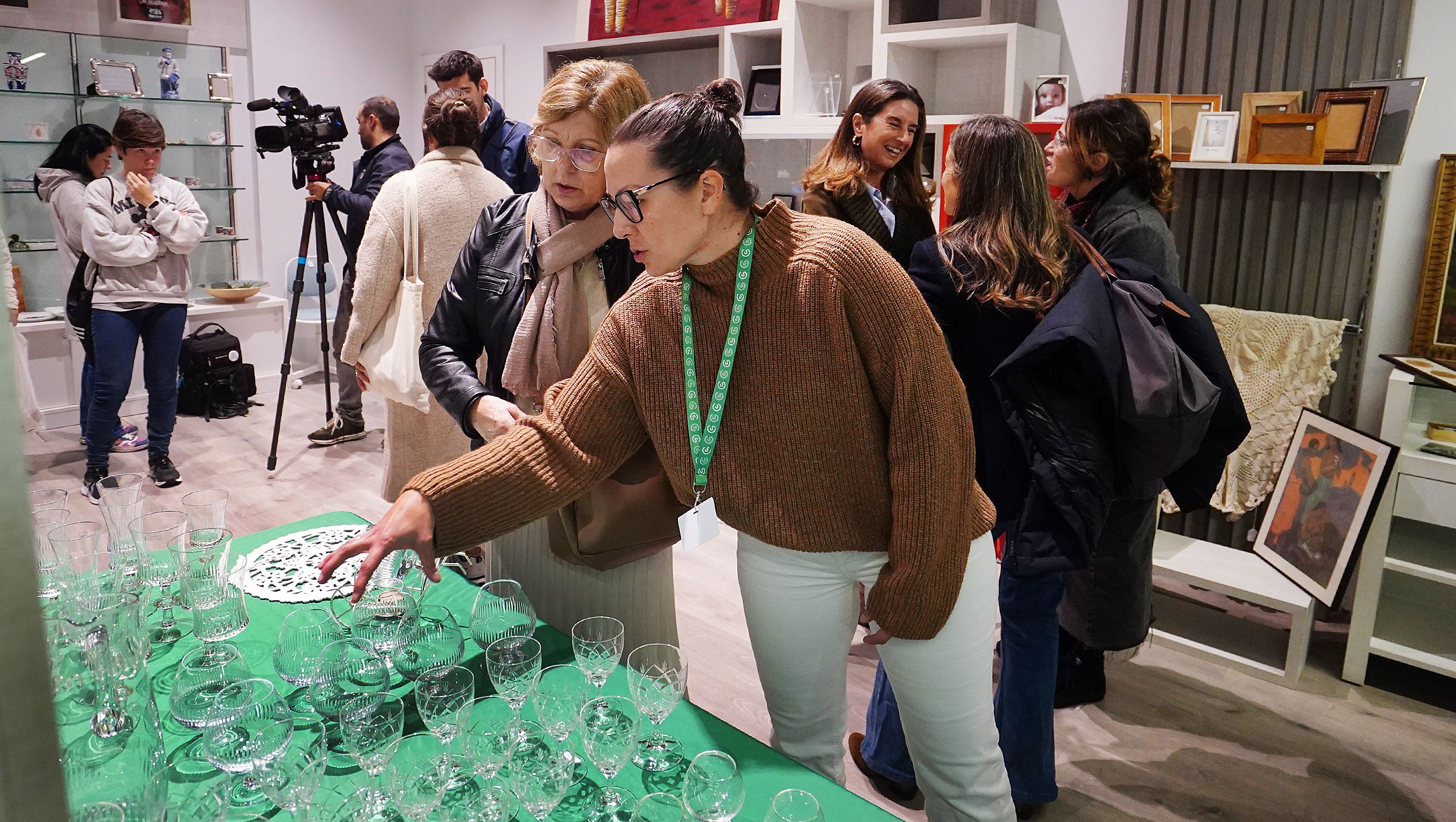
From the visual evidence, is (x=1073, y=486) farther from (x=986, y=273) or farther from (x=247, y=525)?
(x=247, y=525)

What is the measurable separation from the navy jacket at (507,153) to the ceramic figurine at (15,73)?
10.6 ft

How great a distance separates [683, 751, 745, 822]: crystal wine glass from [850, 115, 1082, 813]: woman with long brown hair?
1.10 m

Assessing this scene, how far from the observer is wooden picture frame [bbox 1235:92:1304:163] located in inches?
129

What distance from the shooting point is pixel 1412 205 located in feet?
10.6

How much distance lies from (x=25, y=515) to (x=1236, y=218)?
3817mm

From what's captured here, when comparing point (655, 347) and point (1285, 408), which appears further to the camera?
point (1285, 408)

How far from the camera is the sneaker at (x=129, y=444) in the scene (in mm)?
5344

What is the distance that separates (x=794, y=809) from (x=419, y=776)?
0.42 metres

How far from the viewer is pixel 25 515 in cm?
36

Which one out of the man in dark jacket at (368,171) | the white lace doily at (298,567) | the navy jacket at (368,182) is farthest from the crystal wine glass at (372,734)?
the navy jacket at (368,182)

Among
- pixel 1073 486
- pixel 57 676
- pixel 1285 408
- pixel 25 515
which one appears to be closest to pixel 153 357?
pixel 57 676

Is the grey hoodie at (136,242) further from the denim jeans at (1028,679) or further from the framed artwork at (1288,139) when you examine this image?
the framed artwork at (1288,139)

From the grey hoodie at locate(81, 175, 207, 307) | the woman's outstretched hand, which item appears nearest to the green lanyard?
the woman's outstretched hand

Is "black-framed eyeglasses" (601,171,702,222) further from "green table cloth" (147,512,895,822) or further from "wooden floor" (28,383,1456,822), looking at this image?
"wooden floor" (28,383,1456,822)
